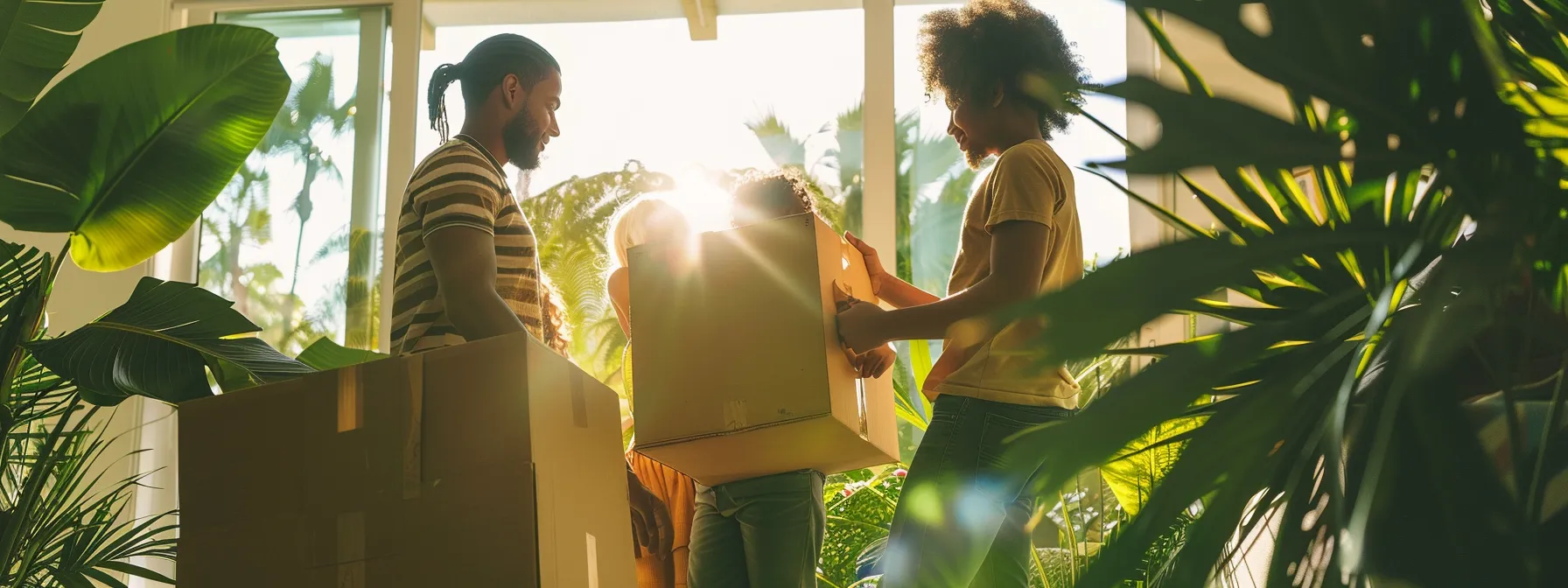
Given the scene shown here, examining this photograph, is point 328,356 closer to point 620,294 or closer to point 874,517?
point 620,294

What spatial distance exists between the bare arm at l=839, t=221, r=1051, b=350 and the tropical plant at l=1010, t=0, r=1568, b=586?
97 cm

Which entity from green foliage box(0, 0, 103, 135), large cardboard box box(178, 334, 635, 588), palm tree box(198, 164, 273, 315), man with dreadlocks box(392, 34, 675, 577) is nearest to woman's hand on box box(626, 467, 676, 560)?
man with dreadlocks box(392, 34, 675, 577)

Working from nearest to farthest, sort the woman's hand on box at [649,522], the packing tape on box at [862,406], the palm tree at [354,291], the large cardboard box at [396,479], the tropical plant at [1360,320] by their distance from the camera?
1. the tropical plant at [1360,320]
2. the large cardboard box at [396,479]
3. the packing tape on box at [862,406]
4. the woman's hand on box at [649,522]
5. the palm tree at [354,291]

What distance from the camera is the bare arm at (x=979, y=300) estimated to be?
1.65 m

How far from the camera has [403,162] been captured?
3600mm

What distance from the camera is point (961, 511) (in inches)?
63.5

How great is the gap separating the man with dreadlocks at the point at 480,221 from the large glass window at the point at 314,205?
5.50ft

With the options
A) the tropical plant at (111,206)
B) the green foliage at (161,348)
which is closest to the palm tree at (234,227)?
the tropical plant at (111,206)

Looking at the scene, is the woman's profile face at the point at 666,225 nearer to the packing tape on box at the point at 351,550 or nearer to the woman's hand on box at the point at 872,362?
the woman's hand on box at the point at 872,362

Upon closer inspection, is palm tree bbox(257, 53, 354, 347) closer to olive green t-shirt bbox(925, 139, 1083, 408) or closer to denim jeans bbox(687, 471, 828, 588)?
denim jeans bbox(687, 471, 828, 588)

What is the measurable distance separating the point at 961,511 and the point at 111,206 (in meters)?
1.64

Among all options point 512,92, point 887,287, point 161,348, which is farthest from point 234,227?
point 887,287

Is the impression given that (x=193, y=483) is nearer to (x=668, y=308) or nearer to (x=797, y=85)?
(x=668, y=308)

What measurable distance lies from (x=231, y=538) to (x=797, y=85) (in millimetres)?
2581
